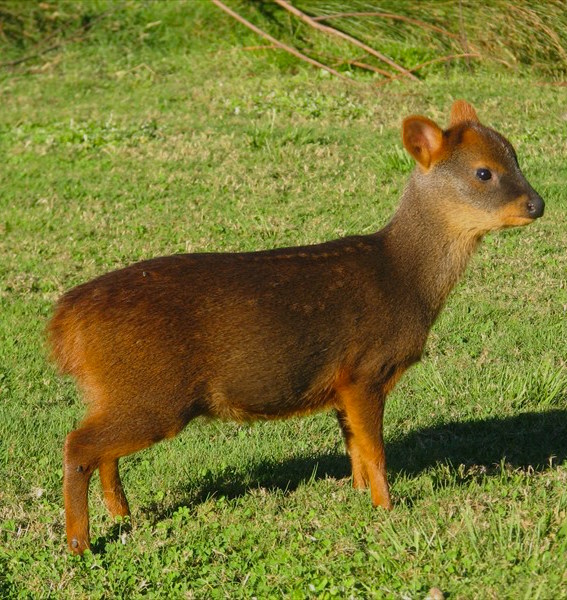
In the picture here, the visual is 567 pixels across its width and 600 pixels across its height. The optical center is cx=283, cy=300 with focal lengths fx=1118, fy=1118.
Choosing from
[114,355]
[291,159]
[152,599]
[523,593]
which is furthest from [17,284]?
[523,593]

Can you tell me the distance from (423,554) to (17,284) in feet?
15.3

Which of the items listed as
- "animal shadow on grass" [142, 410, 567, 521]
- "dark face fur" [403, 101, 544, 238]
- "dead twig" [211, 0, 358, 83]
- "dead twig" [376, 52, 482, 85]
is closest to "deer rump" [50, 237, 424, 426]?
"dark face fur" [403, 101, 544, 238]

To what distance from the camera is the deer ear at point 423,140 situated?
5.25m

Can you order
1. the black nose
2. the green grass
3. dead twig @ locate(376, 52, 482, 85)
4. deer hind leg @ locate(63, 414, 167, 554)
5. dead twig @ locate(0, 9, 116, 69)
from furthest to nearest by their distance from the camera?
dead twig @ locate(0, 9, 116, 69) < dead twig @ locate(376, 52, 482, 85) < the black nose < deer hind leg @ locate(63, 414, 167, 554) < the green grass

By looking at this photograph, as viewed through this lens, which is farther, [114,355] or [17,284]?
[17,284]

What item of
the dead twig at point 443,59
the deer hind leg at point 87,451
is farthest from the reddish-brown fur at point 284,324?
the dead twig at point 443,59

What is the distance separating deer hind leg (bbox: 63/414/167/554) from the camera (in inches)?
180

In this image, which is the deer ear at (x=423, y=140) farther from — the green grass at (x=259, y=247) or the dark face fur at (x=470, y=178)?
the green grass at (x=259, y=247)

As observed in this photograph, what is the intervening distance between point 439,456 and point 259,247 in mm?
3318

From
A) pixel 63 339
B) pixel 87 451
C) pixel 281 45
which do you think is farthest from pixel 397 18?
pixel 87 451

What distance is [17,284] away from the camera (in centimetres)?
812

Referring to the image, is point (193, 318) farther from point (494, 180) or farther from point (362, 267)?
point (494, 180)

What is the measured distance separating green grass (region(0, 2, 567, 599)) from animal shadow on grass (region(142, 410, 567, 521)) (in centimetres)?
2

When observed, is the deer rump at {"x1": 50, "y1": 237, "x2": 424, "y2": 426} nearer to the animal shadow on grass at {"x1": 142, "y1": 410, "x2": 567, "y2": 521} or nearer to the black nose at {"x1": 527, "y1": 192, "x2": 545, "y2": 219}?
the animal shadow on grass at {"x1": 142, "y1": 410, "x2": 567, "y2": 521}
